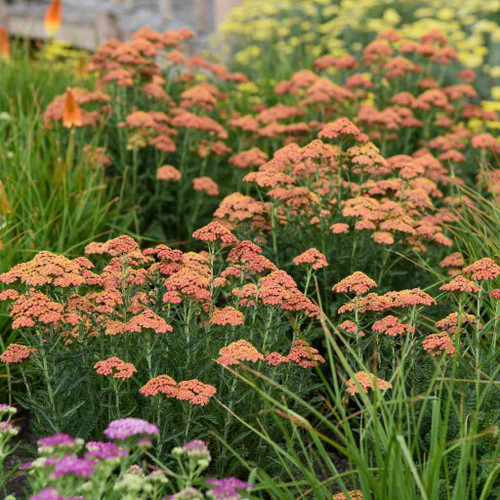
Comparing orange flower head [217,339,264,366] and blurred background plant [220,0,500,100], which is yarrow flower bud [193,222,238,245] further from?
blurred background plant [220,0,500,100]

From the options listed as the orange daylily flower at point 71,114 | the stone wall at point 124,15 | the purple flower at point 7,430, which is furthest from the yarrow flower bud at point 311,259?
the stone wall at point 124,15

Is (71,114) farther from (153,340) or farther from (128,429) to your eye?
(128,429)

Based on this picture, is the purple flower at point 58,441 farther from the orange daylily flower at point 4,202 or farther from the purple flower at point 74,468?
the orange daylily flower at point 4,202

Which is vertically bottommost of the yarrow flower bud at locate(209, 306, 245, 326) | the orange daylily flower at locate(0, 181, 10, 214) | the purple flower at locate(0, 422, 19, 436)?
the orange daylily flower at locate(0, 181, 10, 214)

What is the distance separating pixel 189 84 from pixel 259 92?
98 centimetres

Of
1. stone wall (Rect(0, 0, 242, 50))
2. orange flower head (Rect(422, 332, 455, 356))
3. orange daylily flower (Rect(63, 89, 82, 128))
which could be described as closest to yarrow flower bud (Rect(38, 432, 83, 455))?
orange flower head (Rect(422, 332, 455, 356))

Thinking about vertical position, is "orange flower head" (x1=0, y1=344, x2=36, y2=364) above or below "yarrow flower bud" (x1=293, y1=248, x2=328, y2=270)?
below

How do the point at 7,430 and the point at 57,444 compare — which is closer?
the point at 57,444

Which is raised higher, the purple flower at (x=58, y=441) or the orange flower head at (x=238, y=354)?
the purple flower at (x=58, y=441)

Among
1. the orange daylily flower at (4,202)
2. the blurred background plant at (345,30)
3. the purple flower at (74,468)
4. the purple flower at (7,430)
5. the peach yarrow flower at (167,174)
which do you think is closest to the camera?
the purple flower at (74,468)

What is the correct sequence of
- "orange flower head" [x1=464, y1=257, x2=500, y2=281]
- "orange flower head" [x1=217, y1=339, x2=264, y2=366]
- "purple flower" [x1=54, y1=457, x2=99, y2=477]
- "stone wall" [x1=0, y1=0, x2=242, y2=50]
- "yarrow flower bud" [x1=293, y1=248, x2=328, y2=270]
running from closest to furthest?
1. "purple flower" [x1=54, y1=457, x2=99, y2=477]
2. "orange flower head" [x1=217, y1=339, x2=264, y2=366]
3. "orange flower head" [x1=464, y1=257, x2=500, y2=281]
4. "yarrow flower bud" [x1=293, y1=248, x2=328, y2=270]
5. "stone wall" [x1=0, y1=0, x2=242, y2=50]

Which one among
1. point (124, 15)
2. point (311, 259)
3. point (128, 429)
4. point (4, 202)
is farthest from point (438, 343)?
point (124, 15)

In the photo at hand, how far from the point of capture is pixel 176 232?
571 centimetres

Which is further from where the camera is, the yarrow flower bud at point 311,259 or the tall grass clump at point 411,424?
the yarrow flower bud at point 311,259
